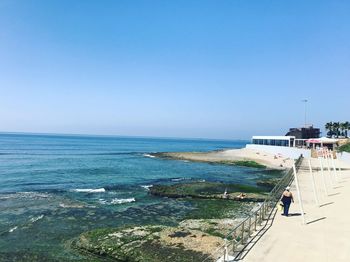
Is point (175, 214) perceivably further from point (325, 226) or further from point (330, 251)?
point (330, 251)

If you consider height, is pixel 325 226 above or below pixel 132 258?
above

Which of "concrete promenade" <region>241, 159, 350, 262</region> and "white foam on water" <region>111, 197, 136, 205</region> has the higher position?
"concrete promenade" <region>241, 159, 350, 262</region>

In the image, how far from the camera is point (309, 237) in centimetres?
1661

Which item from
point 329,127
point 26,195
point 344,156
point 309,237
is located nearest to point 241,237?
point 309,237

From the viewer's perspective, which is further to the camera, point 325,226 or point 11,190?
point 11,190

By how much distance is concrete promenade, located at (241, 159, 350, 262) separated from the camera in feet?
46.2

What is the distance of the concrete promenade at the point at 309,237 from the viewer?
14068mm

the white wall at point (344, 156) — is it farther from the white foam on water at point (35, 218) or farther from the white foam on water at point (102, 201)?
the white foam on water at point (35, 218)

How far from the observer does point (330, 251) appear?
14695 millimetres

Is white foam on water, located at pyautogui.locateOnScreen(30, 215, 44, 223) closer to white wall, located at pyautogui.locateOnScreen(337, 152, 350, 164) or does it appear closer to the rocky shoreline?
the rocky shoreline

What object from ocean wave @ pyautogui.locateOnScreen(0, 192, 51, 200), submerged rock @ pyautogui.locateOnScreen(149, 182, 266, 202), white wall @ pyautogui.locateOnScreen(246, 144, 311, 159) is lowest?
ocean wave @ pyautogui.locateOnScreen(0, 192, 51, 200)

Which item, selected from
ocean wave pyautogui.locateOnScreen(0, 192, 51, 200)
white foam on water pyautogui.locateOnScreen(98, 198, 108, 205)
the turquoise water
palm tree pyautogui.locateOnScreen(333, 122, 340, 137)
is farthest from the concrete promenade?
palm tree pyautogui.locateOnScreen(333, 122, 340, 137)

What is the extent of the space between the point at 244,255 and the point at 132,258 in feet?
19.5

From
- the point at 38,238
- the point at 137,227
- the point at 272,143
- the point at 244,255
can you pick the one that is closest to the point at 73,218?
the point at 38,238
